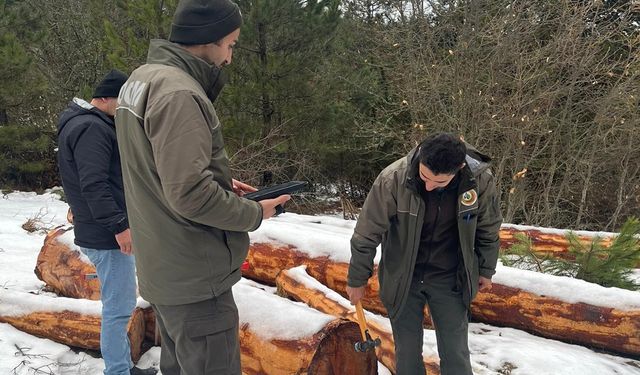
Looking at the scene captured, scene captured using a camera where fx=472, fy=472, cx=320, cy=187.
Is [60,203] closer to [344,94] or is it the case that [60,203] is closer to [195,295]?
[344,94]

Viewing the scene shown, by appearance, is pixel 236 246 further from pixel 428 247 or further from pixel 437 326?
pixel 437 326

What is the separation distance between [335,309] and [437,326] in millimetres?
1066

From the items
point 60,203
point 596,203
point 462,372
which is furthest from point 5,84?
point 596,203

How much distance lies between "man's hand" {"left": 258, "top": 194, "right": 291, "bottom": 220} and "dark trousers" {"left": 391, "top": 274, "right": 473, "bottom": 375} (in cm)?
111

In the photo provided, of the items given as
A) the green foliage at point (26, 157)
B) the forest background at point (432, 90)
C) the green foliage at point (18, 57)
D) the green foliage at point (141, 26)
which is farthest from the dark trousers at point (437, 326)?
the green foliage at point (26, 157)

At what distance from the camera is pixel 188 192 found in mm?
1609

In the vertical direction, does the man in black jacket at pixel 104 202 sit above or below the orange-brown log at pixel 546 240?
above

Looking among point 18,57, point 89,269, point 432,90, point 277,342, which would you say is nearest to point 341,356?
point 277,342

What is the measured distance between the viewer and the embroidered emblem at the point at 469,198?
2.47 meters

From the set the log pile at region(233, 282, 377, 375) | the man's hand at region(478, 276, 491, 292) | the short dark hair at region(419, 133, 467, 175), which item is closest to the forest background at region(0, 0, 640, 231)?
the man's hand at region(478, 276, 491, 292)

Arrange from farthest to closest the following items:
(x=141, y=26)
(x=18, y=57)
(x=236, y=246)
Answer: (x=18, y=57) < (x=141, y=26) < (x=236, y=246)

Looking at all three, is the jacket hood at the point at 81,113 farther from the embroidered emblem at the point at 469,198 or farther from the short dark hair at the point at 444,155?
the embroidered emblem at the point at 469,198

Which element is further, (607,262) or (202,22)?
(607,262)

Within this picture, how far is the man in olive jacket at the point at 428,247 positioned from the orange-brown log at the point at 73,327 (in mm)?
1644
